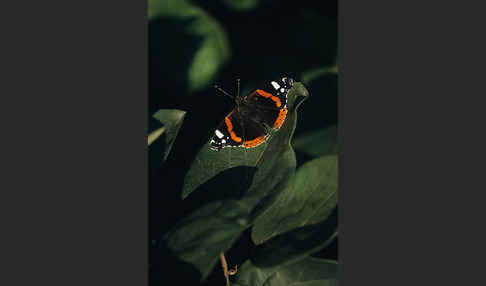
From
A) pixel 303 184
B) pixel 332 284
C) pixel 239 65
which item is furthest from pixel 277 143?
pixel 332 284

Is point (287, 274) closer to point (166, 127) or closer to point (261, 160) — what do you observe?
point (261, 160)

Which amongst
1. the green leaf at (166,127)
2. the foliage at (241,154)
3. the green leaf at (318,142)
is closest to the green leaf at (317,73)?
the foliage at (241,154)

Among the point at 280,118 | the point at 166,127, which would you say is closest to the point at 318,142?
the point at 280,118

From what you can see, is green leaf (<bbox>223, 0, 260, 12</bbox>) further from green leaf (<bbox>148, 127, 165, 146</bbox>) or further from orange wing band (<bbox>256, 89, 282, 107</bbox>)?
green leaf (<bbox>148, 127, 165, 146</bbox>)

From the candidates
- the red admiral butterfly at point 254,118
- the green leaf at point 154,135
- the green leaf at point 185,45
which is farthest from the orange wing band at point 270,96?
the green leaf at point 154,135

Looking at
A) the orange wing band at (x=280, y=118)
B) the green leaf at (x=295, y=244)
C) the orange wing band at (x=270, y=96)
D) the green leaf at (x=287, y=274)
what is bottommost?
the green leaf at (x=287, y=274)

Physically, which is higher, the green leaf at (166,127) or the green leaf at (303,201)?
the green leaf at (166,127)

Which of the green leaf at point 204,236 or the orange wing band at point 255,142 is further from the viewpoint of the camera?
the orange wing band at point 255,142

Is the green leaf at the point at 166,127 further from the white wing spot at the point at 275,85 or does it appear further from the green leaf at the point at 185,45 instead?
the white wing spot at the point at 275,85
